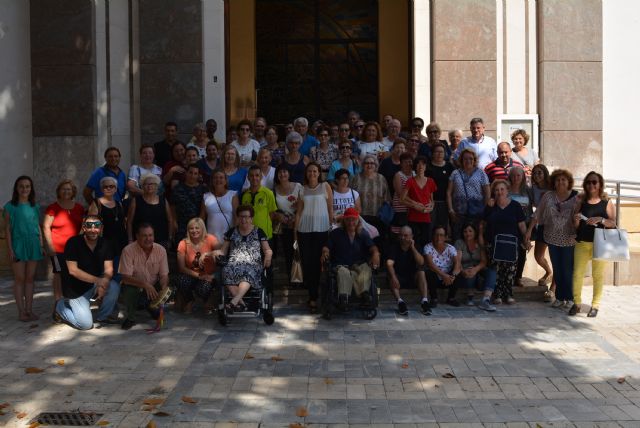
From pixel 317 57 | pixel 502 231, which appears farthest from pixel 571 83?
pixel 317 57

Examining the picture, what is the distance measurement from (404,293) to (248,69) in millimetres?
9695

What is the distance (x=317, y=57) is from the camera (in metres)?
19.1

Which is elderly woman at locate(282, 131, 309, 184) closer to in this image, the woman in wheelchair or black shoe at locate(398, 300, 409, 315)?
the woman in wheelchair

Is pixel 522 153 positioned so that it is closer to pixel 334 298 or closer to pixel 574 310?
pixel 574 310

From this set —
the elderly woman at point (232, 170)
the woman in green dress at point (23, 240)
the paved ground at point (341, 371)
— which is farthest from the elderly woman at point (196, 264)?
the woman in green dress at point (23, 240)

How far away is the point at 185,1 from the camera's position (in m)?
13.8

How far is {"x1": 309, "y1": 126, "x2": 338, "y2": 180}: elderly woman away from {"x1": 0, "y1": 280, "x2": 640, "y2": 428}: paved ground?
2283 millimetres

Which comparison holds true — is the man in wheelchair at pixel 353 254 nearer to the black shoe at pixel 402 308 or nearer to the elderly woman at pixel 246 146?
the black shoe at pixel 402 308

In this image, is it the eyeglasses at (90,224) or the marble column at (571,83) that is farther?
the marble column at (571,83)

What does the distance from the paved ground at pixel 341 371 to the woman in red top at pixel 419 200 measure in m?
1.12

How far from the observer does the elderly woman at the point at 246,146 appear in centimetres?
1135

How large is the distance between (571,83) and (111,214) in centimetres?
812

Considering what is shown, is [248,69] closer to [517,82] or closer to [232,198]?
[517,82]

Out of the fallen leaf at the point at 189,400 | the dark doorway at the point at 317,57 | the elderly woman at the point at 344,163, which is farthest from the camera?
the dark doorway at the point at 317,57
